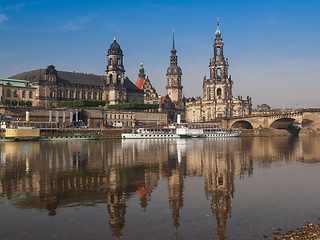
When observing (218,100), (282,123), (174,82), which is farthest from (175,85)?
(282,123)

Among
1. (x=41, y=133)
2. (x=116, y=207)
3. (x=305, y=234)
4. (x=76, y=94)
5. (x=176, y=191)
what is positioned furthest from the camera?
(x=76, y=94)

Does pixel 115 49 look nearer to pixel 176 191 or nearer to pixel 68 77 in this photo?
pixel 68 77

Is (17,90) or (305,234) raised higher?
(17,90)

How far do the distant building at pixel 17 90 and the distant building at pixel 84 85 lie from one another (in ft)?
5.34

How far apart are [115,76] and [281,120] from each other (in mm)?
51866

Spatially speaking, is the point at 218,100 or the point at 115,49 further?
the point at 218,100

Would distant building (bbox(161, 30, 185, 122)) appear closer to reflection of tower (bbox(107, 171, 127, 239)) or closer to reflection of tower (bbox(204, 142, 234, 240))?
reflection of tower (bbox(204, 142, 234, 240))

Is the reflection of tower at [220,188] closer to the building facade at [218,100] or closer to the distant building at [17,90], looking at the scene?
the distant building at [17,90]

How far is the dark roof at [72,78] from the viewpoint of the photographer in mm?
93750

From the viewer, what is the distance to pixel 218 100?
394 feet

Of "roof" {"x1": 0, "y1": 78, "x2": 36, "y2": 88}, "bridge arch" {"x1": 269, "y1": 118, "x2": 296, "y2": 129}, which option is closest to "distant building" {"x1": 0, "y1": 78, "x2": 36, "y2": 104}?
"roof" {"x1": 0, "y1": 78, "x2": 36, "y2": 88}

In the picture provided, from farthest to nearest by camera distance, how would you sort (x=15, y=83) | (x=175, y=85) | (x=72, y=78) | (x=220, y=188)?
(x=175, y=85), (x=72, y=78), (x=15, y=83), (x=220, y=188)

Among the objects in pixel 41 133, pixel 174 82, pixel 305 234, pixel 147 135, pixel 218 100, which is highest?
pixel 174 82

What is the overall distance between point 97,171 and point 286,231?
14430 mm
